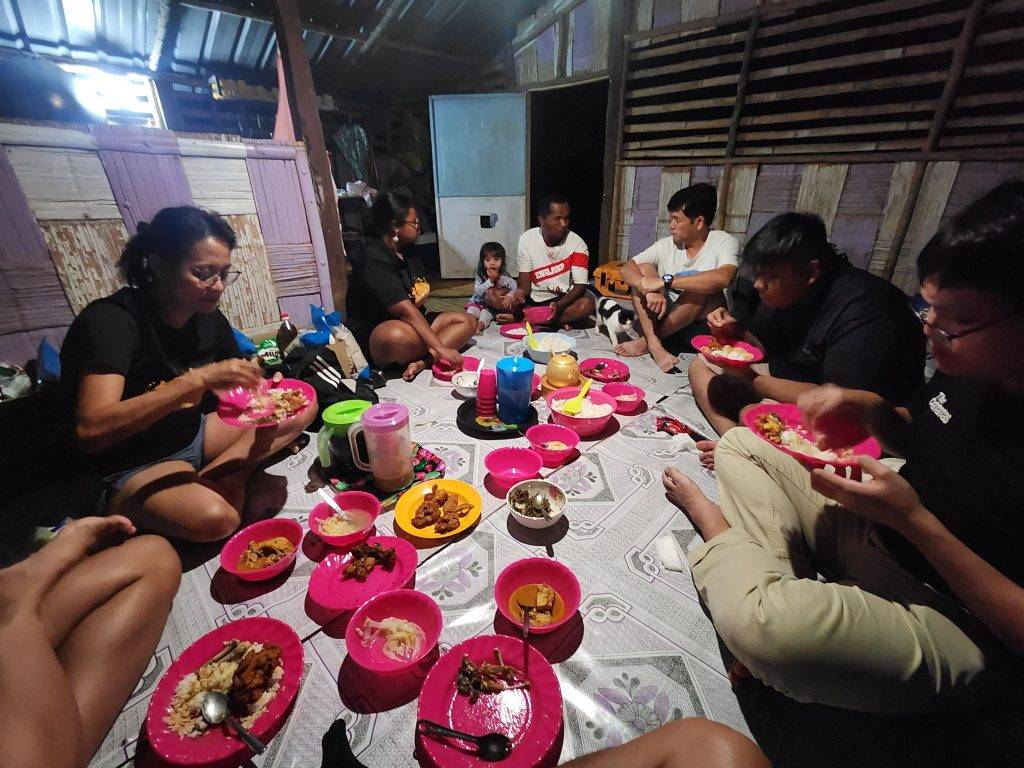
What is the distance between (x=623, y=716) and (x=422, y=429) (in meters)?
2.02

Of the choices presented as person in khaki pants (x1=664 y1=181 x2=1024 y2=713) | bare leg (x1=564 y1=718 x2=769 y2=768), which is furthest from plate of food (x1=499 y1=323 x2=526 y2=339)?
bare leg (x1=564 y1=718 x2=769 y2=768)

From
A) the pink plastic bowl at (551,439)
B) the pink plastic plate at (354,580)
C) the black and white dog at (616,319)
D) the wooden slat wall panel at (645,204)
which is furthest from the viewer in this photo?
the wooden slat wall panel at (645,204)

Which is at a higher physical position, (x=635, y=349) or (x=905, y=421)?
(x=905, y=421)

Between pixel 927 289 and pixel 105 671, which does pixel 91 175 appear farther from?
pixel 927 289

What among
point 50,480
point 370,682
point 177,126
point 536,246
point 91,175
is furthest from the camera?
point 177,126

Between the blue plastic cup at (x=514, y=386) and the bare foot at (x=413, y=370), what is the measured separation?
1221 millimetres

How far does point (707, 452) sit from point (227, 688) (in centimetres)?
246

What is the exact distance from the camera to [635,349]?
417cm

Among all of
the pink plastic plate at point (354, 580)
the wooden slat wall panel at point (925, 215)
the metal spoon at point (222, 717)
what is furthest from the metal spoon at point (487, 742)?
the wooden slat wall panel at point (925, 215)

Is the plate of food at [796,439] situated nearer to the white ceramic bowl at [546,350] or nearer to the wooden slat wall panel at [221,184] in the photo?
the white ceramic bowl at [546,350]

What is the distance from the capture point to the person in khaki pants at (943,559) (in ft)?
3.67

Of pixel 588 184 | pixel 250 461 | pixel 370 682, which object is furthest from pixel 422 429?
pixel 588 184

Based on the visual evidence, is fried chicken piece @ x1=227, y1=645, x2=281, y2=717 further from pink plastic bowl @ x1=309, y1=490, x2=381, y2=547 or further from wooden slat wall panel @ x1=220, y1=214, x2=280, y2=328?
wooden slat wall panel @ x1=220, y1=214, x2=280, y2=328

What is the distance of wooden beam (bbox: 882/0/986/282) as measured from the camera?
3.38 m
